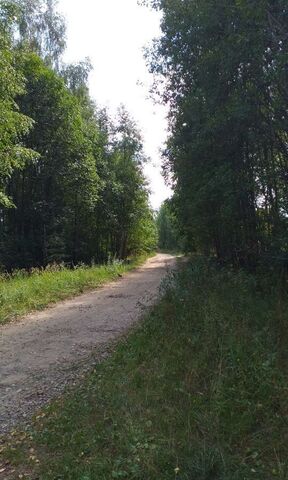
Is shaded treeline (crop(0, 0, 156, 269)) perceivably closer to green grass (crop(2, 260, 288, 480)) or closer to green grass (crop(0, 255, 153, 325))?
green grass (crop(0, 255, 153, 325))

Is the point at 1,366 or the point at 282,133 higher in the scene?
the point at 282,133

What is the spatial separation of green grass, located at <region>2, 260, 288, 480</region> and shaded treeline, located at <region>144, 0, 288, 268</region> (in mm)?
3161

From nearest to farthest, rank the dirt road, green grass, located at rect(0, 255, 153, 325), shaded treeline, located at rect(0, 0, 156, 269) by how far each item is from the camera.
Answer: the dirt road < green grass, located at rect(0, 255, 153, 325) < shaded treeline, located at rect(0, 0, 156, 269)

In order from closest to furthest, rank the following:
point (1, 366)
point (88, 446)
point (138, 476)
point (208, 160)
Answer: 1. point (138, 476)
2. point (88, 446)
3. point (1, 366)
4. point (208, 160)

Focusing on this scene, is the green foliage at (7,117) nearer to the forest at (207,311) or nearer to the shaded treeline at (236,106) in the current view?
the forest at (207,311)

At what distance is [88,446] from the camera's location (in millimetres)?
3939

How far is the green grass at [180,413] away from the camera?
11.4ft

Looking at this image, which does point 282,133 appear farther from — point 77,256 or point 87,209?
point 77,256

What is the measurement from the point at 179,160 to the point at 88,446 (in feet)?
31.7

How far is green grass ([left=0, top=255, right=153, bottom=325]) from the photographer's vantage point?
37.0 ft

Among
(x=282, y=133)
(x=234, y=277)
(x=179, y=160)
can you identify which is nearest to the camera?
(x=282, y=133)

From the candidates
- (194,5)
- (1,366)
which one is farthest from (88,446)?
(194,5)

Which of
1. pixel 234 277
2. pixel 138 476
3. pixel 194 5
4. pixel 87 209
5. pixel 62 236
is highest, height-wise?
pixel 194 5

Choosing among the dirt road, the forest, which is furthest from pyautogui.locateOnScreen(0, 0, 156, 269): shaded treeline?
the dirt road
